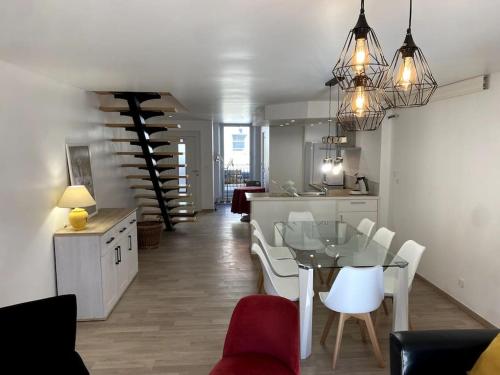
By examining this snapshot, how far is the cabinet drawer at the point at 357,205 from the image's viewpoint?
5383mm

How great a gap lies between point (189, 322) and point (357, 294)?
167 cm

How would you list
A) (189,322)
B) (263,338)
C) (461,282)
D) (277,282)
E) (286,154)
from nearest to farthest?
(263,338), (277,282), (189,322), (461,282), (286,154)

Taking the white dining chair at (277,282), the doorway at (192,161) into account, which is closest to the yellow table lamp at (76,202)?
the white dining chair at (277,282)

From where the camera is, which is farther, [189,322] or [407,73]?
[189,322]

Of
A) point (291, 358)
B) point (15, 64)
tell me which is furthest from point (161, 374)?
point (15, 64)

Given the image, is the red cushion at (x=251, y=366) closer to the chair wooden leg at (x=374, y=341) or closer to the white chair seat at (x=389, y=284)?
the chair wooden leg at (x=374, y=341)

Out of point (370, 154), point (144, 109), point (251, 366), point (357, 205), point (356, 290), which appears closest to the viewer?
point (251, 366)

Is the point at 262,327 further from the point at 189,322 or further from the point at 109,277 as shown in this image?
the point at 109,277

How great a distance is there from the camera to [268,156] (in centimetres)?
800

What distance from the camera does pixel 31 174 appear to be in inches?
123

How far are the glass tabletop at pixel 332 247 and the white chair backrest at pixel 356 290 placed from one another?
0.30 meters

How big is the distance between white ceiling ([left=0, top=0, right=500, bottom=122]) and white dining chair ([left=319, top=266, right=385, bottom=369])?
5.21 feet

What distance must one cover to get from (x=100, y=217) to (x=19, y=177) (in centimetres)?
127

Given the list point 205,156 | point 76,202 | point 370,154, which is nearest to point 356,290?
point 76,202
